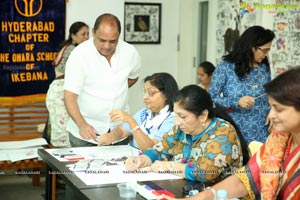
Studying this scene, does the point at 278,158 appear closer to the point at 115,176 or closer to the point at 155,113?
the point at 115,176

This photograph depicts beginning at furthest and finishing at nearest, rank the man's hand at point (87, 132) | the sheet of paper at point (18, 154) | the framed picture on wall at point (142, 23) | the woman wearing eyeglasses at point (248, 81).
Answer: the framed picture on wall at point (142, 23) < the sheet of paper at point (18, 154) < the woman wearing eyeglasses at point (248, 81) < the man's hand at point (87, 132)

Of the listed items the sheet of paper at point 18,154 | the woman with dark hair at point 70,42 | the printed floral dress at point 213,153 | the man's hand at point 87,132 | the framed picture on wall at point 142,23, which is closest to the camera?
the printed floral dress at point 213,153

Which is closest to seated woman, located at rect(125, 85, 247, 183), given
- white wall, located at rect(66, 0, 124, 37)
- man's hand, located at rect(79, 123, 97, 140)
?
man's hand, located at rect(79, 123, 97, 140)

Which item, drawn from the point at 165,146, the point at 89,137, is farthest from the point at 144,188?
the point at 89,137

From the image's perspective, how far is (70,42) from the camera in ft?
17.6

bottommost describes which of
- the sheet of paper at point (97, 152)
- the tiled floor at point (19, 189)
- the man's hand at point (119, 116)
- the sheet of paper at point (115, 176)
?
the tiled floor at point (19, 189)

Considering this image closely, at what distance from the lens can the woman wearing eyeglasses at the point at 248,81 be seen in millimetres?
3730

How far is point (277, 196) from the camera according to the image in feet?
7.39

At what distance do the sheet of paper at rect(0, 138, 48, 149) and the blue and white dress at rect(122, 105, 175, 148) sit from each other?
1517 mm

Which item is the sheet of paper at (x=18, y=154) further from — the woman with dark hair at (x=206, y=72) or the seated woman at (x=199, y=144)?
the woman with dark hair at (x=206, y=72)

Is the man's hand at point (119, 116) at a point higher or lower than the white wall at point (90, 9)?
lower

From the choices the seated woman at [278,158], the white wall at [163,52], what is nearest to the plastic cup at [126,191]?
the seated woman at [278,158]

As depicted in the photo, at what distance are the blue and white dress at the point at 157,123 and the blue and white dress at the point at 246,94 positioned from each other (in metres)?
0.55

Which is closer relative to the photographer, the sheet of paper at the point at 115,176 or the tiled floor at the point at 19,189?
the sheet of paper at the point at 115,176
